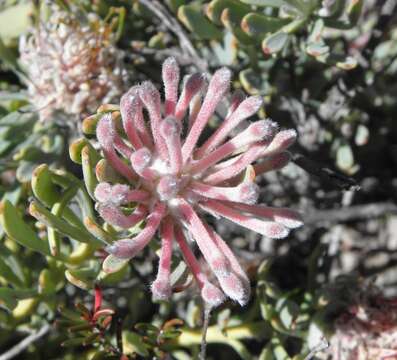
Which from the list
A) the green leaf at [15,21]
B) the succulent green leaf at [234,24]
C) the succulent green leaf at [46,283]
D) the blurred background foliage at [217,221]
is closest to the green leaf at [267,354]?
the blurred background foliage at [217,221]

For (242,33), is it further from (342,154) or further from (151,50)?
(342,154)

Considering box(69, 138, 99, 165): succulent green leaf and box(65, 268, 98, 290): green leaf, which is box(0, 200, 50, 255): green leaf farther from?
box(69, 138, 99, 165): succulent green leaf

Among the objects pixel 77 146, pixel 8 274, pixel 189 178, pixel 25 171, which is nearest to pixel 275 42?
pixel 189 178

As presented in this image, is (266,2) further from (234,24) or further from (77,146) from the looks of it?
(77,146)

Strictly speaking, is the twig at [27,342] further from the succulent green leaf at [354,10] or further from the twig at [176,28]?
the succulent green leaf at [354,10]

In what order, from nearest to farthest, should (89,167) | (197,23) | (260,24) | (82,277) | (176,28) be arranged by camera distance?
(89,167)
(82,277)
(260,24)
(197,23)
(176,28)

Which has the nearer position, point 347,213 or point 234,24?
point 234,24

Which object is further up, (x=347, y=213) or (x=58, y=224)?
(x=58, y=224)
